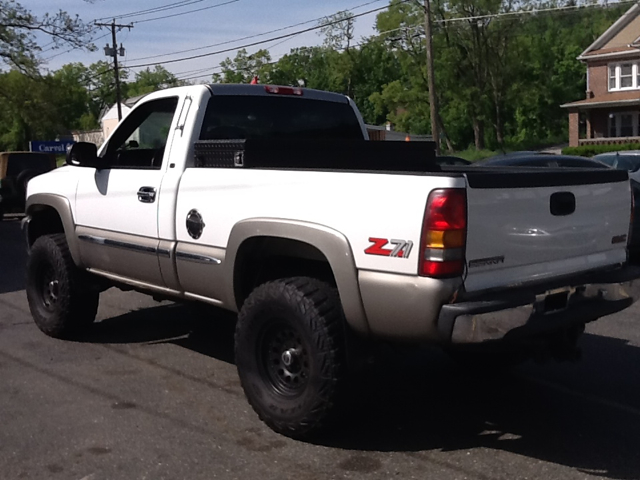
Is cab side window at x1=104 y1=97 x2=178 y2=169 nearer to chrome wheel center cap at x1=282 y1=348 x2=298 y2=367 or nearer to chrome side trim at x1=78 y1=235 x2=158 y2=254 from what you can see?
chrome side trim at x1=78 y1=235 x2=158 y2=254

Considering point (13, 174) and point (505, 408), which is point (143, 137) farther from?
point (13, 174)

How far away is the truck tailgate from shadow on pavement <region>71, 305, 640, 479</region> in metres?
0.94

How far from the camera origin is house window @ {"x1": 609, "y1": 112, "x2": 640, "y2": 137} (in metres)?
44.8

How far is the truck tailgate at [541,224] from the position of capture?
4020mm

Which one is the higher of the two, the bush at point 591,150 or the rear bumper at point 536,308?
the rear bumper at point 536,308

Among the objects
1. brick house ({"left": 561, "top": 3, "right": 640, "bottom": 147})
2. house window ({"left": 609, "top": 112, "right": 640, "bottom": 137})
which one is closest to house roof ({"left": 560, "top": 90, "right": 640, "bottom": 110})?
brick house ({"left": 561, "top": 3, "right": 640, "bottom": 147})


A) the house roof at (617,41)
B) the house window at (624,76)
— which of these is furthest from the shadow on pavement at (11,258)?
the house window at (624,76)

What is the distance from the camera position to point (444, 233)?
3.90 meters

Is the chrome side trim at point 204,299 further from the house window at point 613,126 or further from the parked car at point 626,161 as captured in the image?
the house window at point 613,126

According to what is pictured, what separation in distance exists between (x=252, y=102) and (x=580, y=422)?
3174 millimetres

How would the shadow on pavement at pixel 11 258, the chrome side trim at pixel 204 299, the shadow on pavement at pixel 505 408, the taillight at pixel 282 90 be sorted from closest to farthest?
the shadow on pavement at pixel 505 408, the chrome side trim at pixel 204 299, the taillight at pixel 282 90, the shadow on pavement at pixel 11 258

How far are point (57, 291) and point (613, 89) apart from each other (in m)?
44.7

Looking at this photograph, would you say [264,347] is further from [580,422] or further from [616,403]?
[616,403]

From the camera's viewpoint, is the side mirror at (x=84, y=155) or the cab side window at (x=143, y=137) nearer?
the cab side window at (x=143, y=137)
